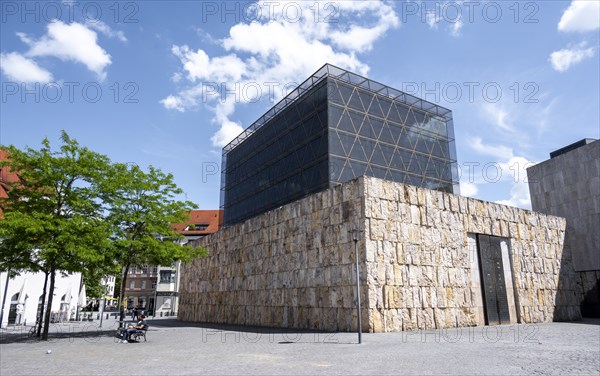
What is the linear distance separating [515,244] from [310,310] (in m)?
15.9

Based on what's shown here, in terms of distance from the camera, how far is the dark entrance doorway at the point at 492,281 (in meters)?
26.0

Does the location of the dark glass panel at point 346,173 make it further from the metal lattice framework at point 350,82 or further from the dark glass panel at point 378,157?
the metal lattice framework at point 350,82

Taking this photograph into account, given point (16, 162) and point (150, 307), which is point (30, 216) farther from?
point (150, 307)

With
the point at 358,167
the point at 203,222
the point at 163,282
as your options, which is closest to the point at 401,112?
the point at 358,167

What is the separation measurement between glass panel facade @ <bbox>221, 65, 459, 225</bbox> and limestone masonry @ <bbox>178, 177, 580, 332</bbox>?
10503 mm

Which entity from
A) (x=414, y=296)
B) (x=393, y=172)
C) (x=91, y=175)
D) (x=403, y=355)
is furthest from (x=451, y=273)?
(x=91, y=175)

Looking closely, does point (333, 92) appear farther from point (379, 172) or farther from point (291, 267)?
point (291, 267)

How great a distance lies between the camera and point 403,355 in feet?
40.8

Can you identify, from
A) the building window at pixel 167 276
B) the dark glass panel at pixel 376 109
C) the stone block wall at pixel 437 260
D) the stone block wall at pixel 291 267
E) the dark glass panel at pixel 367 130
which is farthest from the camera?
the building window at pixel 167 276

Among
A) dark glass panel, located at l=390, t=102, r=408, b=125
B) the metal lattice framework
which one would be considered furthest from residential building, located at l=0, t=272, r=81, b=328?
dark glass panel, located at l=390, t=102, r=408, b=125

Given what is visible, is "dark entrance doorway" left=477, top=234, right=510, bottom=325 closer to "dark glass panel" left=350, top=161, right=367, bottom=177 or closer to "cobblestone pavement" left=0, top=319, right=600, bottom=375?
"cobblestone pavement" left=0, top=319, right=600, bottom=375

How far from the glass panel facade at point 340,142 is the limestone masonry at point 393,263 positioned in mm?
10503

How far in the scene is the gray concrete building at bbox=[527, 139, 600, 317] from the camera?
40.8 meters

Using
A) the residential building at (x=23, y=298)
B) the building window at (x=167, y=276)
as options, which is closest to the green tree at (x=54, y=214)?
the residential building at (x=23, y=298)
